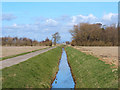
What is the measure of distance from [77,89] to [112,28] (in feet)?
376

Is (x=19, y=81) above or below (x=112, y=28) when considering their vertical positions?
below

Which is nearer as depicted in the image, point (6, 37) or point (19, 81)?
point (19, 81)

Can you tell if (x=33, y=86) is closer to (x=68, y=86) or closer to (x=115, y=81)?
(x=68, y=86)

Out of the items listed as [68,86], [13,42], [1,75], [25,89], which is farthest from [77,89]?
[13,42]

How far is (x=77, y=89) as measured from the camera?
14633 mm

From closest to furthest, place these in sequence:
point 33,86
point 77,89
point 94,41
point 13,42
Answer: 1. point 33,86
2. point 77,89
3. point 94,41
4. point 13,42

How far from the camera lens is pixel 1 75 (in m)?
12.0

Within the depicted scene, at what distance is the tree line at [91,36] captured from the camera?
104625mm

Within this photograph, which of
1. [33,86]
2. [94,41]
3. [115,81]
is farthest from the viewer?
[94,41]

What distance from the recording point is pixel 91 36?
344 ft

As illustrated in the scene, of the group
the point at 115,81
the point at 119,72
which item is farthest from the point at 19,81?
the point at 119,72

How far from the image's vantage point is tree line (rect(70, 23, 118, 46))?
104625 millimetres

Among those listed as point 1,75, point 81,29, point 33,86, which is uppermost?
point 81,29

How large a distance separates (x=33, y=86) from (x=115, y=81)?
6.24m
